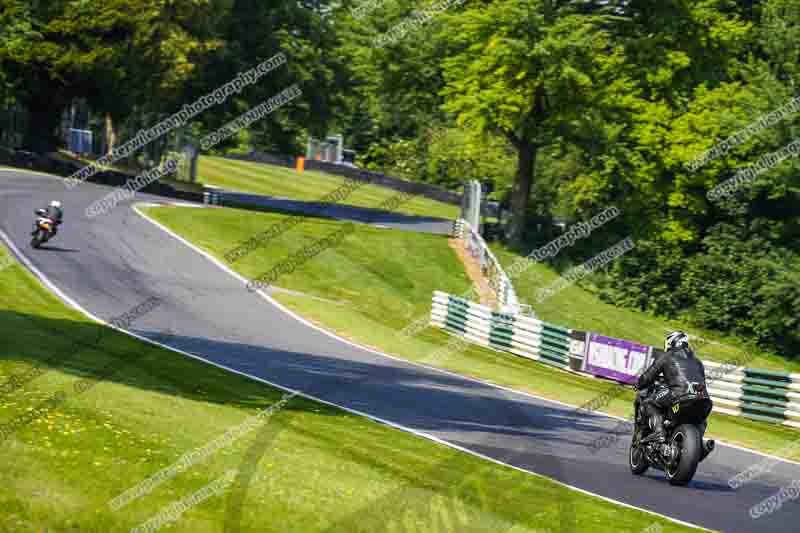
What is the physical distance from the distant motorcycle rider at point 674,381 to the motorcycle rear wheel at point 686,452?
15 cm

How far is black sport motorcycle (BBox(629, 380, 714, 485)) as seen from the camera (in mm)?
12539

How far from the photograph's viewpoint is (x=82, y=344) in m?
17.7

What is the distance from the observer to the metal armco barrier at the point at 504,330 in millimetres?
27750

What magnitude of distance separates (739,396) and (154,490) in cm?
1735

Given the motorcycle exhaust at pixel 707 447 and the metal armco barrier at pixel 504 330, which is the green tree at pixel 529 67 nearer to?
the metal armco barrier at pixel 504 330

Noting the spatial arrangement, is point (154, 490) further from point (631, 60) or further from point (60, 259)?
point (631, 60)

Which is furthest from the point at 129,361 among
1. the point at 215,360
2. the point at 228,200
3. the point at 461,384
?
the point at 228,200

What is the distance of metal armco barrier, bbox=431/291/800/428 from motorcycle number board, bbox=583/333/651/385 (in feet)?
0.91

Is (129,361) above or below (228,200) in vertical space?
above

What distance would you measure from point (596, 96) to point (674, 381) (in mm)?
32696

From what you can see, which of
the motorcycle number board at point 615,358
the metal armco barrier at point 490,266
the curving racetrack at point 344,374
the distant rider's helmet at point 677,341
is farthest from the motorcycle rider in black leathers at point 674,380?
the metal armco barrier at point 490,266

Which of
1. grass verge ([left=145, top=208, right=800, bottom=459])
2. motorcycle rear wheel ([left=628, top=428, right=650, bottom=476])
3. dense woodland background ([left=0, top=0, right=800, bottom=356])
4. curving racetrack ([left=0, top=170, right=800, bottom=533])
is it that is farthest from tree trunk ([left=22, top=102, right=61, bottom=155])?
motorcycle rear wheel ([left=628, top=428, right=650, bottom=476])

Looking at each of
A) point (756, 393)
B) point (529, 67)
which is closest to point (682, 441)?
point (756, 393)

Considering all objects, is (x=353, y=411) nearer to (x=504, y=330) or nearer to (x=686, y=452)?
(x=686, y=452)
